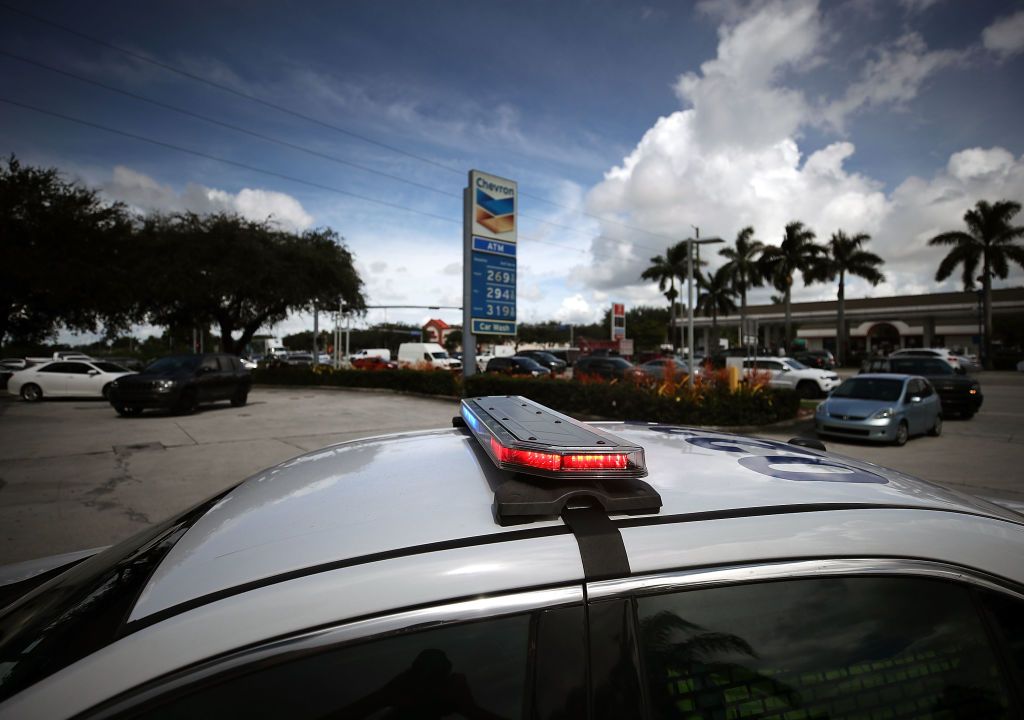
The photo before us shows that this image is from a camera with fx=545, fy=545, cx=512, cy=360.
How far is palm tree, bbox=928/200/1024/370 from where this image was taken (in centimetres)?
4091

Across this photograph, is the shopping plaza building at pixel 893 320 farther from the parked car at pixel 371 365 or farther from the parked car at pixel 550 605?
the parked car at pixel 550 605

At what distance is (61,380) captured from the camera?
65.7 feet

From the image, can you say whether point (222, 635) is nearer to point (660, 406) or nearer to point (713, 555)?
point (713, 555)

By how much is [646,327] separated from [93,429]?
256 feet

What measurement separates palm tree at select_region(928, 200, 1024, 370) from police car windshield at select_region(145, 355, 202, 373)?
51.6 m

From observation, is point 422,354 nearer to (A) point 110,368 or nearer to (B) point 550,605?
(A) point 110,368

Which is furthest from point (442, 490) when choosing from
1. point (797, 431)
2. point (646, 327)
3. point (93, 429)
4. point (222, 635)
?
point (646, 327)

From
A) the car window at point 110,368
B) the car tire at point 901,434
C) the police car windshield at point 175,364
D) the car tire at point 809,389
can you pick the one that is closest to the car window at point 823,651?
the car tire at point 901,434

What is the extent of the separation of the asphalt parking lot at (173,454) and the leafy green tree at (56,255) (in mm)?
9252

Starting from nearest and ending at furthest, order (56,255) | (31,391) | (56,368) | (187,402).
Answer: (187,402) → (31,391) → (56,368) → (56,255)

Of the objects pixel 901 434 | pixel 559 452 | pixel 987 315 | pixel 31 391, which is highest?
pixel 987 315

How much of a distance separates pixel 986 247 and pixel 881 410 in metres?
43.1

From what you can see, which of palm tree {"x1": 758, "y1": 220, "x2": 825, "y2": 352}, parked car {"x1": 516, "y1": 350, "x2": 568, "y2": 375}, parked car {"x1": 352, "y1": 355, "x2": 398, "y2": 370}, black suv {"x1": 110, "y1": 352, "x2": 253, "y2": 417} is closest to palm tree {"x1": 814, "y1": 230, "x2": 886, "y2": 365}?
palm tree {"x1": 758, "y1": 220, "x2": 825, "y2": 352}

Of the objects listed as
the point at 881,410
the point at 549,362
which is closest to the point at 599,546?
the point at 881,410
